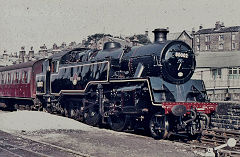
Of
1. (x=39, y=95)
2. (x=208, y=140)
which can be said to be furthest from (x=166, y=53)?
(x=39, y=95)

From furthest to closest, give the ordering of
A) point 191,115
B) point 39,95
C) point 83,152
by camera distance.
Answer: point 39,95
point 191,115
point 83,152

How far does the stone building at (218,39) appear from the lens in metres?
64.6

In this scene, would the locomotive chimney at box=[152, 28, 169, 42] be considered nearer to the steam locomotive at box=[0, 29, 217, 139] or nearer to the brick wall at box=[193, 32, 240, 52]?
the steam locomotive at box=[0, 29, 217, 139]

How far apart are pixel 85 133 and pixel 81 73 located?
3581 mm

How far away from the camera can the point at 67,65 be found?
15.0 m

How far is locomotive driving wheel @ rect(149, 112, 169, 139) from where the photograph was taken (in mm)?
9844

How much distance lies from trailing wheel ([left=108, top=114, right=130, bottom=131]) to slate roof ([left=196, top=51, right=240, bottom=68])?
21821 mm

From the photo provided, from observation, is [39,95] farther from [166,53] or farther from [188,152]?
[188,152]

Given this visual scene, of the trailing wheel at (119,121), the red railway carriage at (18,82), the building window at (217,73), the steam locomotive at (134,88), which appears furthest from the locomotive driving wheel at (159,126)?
the building window at (217,73)

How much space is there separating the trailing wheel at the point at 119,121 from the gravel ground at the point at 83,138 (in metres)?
0.52

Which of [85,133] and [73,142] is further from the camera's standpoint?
[85,133]

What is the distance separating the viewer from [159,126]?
1009cm

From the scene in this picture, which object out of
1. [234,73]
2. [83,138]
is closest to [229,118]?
[83,138]

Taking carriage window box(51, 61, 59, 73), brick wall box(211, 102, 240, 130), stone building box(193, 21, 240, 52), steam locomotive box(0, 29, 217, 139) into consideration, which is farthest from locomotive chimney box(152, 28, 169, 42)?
stone building box(193, 21, 240, 52)
